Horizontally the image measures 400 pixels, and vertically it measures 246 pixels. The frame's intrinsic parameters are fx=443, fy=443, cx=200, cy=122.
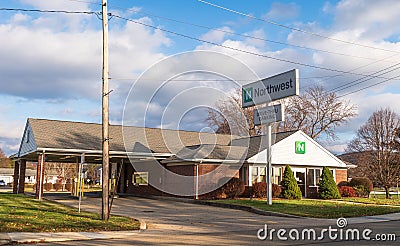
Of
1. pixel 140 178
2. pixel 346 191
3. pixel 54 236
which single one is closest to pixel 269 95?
pixel 346 191

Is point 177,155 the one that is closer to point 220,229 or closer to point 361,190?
point 361,190

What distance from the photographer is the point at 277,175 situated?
3300cm

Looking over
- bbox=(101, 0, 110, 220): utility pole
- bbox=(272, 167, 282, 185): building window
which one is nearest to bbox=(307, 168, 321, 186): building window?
bbox=(272, 167, 282, 185): building window

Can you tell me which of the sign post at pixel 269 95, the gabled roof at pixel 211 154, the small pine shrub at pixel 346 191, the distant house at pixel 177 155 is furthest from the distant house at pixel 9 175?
the sign post at pixel 269 95

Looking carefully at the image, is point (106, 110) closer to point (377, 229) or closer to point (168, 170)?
point (377, 229)

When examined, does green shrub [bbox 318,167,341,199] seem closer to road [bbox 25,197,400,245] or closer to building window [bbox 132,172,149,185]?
road [bbox 25,197,400,245]

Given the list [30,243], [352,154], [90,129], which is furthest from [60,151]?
[352,154]

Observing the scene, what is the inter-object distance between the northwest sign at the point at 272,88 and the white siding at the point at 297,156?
19.8 feet

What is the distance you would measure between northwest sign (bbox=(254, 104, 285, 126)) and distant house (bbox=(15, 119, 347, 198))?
18.9 ft

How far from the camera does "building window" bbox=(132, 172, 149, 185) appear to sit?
120ft

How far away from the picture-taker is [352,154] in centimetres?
5525

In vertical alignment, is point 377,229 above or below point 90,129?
below

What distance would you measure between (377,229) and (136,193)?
26.2m

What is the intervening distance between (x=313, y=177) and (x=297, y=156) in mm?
2502
